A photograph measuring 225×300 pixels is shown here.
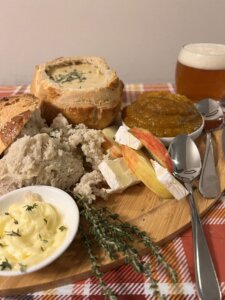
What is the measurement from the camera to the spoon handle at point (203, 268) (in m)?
1.10

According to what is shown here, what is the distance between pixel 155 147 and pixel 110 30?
190cm

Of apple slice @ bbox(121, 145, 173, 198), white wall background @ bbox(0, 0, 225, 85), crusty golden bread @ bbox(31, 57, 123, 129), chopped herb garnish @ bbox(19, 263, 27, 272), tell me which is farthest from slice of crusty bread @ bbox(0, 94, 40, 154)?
white wall background @ bbox(0, 0, 225, 85)

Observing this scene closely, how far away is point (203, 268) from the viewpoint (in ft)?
3.85

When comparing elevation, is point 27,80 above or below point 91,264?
below

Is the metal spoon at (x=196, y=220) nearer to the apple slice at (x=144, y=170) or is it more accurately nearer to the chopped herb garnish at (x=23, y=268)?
the apple slice at (x=144, y=170)

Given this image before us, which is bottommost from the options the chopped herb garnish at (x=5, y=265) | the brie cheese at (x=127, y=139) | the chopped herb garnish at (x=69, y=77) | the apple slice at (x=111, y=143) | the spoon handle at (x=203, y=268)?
the spoon handle at (x=203, y=268)

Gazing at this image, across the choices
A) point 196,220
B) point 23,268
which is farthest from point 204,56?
point 23,268


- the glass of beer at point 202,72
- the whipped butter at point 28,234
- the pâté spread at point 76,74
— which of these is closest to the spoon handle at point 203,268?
the whipped butter at point 28,234

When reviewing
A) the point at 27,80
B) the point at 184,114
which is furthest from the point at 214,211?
the point at 27,80

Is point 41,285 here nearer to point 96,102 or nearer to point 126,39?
point 96,102

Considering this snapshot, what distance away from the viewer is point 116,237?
1.27 m

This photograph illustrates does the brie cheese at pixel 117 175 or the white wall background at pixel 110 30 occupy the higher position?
the white wall background at pixel 110 30

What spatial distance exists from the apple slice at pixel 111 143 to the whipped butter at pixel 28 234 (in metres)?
0.53

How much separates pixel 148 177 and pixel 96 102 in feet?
1.88
